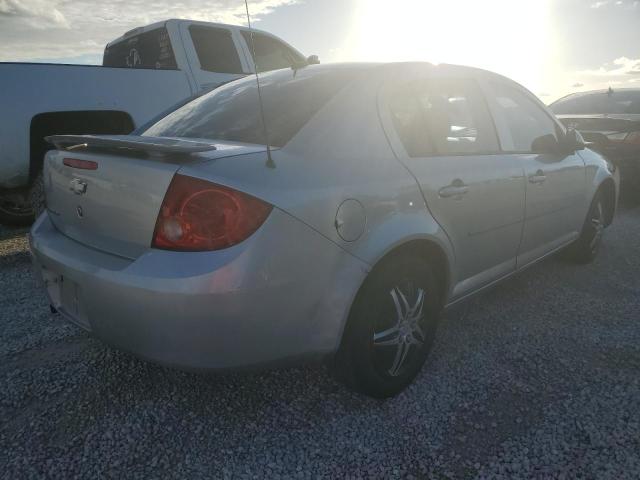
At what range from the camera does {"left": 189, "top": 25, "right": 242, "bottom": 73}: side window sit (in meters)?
5.35

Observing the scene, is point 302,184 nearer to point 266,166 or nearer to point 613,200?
point 266,166

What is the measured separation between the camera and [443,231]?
2.28 m

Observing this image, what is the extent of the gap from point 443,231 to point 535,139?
1.36 m

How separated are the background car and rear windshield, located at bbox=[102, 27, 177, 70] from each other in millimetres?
4755

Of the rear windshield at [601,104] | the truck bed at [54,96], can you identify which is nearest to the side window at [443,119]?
the truck bed at [54,96]

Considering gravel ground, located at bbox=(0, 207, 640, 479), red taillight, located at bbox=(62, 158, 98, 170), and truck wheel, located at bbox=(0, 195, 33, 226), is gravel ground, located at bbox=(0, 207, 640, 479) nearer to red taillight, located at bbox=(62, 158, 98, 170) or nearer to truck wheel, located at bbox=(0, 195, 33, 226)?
red taillight, located at bbox=(62, 158, 98, 170)

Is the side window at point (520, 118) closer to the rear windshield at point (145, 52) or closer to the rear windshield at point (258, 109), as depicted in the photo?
the rear windshield at point (258, 109)

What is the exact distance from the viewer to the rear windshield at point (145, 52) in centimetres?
530

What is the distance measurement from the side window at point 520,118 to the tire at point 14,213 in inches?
185

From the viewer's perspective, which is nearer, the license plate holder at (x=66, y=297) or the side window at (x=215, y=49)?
the license plate holder at (x=66, y=297)

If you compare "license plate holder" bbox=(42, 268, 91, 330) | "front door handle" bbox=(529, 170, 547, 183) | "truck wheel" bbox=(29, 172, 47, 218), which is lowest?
"truck wheel" bbox=(29, 172, 47, 218)

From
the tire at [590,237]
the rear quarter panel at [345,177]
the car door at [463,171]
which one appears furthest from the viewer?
the tire at [590,237]

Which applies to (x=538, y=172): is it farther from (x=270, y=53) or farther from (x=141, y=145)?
(x=270, y=53)

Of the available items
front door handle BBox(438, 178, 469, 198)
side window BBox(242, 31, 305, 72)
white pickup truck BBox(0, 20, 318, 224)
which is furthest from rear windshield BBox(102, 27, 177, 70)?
front door handle BBox(438, 178, 469, 198)
